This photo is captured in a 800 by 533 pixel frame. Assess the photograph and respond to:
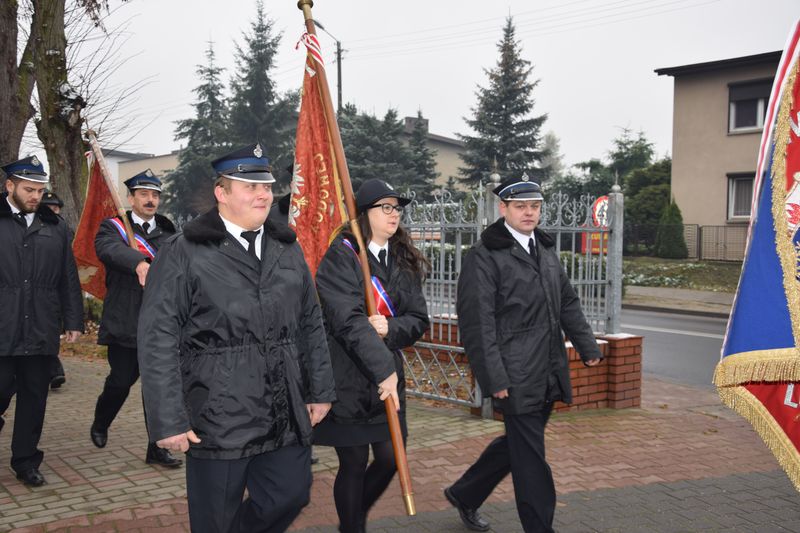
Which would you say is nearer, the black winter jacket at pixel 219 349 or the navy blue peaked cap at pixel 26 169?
the black winter jacket at pixel 219 349

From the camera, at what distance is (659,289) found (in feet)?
81.8

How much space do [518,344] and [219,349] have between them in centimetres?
176

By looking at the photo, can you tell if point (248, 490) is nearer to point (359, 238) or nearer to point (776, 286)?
point (359, 238)

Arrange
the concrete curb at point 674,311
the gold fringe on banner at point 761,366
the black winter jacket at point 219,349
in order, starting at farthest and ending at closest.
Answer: the concrete curb at point 674,311
the black winter jacket at point 219,349
the gold fringe on banner at point 761,366

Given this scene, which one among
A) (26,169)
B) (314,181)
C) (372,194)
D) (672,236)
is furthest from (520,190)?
(672,236)

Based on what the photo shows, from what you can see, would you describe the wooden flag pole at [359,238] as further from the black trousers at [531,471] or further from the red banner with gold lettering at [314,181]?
the black trousers at [531,471]

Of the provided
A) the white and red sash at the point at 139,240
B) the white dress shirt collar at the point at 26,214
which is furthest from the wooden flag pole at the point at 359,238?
the white dress shirt collar at the point at 26,214

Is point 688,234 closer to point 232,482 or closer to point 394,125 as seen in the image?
point 394,125

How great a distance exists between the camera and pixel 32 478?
16.7 feet

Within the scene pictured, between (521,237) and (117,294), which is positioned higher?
(521,237)

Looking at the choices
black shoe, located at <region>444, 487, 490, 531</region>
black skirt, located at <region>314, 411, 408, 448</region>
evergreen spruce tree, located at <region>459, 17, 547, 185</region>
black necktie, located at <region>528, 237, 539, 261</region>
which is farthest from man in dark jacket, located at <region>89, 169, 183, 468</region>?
evergreen spruce tree, located at <region>459, 17, 547, 185</region>

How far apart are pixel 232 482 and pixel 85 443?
12.7ft

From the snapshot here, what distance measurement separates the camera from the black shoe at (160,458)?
18.3 ft

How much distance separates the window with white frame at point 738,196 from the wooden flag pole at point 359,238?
2832 cm
